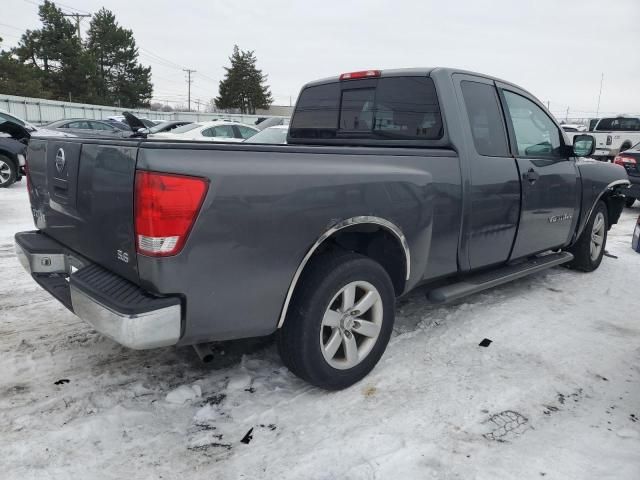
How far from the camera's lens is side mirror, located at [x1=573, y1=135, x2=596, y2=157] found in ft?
15.0

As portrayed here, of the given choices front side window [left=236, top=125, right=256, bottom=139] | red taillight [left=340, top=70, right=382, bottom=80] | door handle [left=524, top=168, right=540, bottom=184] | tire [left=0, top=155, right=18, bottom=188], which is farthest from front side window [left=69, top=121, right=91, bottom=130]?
door handle [left=524, top=168, right=540, bottom=184]

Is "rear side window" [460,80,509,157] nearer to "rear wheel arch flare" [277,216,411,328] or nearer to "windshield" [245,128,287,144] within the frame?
"rear wheel arch flare" [277,216,411,328]

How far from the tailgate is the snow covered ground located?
821 mm

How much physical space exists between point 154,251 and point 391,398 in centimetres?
159

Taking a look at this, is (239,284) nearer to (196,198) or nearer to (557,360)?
(196,198)

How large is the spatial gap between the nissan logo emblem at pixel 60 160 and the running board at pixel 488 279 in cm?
246

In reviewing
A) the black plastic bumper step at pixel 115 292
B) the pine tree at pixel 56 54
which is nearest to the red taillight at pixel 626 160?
the black plastic bumper step at pixel 115 292

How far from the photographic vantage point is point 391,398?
9.28ft

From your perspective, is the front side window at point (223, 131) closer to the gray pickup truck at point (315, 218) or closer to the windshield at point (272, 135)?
the windshield at point (272, 135)

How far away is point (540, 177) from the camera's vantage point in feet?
13.4

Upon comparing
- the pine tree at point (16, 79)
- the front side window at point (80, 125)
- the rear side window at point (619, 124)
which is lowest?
the front side window at point (80, 125)

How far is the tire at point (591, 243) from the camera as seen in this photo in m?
5.22

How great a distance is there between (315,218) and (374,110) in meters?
1.67

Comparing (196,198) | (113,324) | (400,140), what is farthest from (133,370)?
(400,140)
